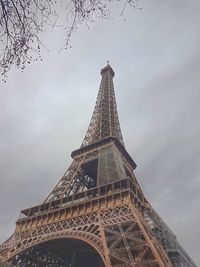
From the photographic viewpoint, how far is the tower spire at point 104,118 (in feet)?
142

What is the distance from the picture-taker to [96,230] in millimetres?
20812

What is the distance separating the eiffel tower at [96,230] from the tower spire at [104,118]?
7.85 metres

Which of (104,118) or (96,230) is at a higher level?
(104,118)

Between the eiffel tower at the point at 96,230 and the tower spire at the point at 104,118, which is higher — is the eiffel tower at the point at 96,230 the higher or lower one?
the lower one

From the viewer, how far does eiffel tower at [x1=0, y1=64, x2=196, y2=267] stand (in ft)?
59.0

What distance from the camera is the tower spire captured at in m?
43.3

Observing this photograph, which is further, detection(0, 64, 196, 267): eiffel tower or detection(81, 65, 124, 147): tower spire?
detection(81, 65, 124, 147): tower spire

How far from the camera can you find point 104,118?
1898 inches

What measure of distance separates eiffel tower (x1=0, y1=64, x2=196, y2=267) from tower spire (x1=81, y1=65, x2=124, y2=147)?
785 centimetres

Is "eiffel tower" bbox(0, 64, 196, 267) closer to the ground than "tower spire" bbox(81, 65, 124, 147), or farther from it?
closer to the ground

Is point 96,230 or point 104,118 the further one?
point 104,118

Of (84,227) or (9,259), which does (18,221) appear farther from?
(84,227)

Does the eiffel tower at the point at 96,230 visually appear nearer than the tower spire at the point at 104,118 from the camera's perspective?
Yes

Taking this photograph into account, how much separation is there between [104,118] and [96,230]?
28807 millimetres
